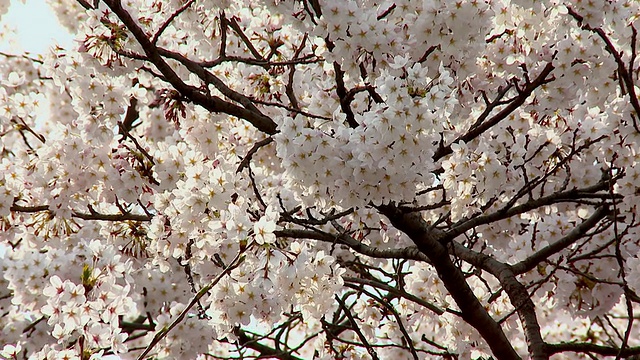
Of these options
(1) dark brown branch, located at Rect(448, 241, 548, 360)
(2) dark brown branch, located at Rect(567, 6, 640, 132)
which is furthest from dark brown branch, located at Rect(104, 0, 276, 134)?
(2) dark brown branch, located at Rect(567, 6, 640, 132)

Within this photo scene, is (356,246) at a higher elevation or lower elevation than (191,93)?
lower

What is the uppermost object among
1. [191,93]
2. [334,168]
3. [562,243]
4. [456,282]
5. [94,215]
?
[191,93]

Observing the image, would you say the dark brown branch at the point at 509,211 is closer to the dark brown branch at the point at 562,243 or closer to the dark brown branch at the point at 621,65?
the dark brown branch at the point at 562,243

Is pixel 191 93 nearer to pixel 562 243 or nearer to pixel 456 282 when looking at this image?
pixel 456 282

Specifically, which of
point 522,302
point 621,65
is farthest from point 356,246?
point 621,65

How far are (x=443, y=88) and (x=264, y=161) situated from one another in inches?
87.5

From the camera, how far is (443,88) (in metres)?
3.49

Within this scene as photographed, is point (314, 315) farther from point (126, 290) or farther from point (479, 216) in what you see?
point (479, 216)

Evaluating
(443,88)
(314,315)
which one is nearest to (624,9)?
(443,88)

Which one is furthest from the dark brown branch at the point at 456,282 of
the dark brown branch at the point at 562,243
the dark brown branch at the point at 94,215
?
the dark brown branch at the point at 94,215

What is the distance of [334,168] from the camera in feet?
11.5

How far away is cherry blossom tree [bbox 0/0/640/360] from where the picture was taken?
3545mm

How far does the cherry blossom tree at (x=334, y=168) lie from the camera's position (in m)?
3.54

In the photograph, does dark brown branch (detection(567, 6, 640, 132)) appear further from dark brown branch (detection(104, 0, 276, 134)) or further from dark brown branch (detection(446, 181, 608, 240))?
dark brown branch (detection(104, 0, 276, 134))
